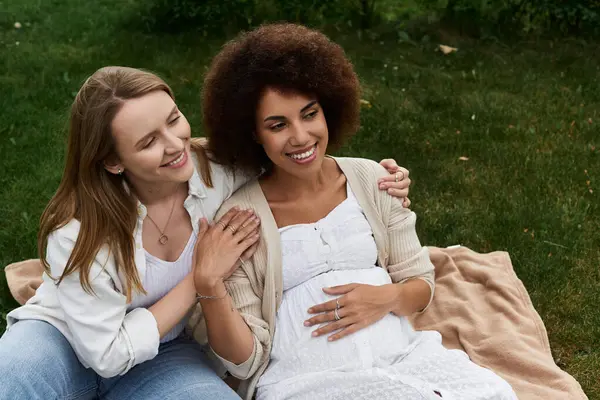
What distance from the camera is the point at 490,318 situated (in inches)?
152

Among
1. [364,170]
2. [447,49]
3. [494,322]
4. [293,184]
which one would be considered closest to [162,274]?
[293,184]

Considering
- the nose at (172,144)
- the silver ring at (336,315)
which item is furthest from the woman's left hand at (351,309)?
the nose at (172,144)

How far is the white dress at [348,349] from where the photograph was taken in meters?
2.68

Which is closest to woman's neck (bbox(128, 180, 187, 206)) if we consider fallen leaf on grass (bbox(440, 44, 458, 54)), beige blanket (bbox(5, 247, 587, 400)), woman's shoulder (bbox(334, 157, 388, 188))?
woman's shoulder (bbox(334, 157, 388, 188))

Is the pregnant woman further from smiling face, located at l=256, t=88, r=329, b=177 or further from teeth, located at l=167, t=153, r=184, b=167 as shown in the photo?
teeth, located at l=167, t=153, r=184, b=167

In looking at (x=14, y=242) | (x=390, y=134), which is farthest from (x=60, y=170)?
Result: (x=390, y=134)

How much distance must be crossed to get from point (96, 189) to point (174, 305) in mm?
563

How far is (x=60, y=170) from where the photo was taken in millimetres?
5418

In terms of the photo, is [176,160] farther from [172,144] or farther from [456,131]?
[456,131]

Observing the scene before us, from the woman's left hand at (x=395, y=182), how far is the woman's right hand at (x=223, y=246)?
62 cm

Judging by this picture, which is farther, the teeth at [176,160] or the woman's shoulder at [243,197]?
the woman's shoulder at [243,197]

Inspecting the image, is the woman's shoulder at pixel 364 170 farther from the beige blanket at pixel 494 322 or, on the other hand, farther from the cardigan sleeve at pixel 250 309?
the beige blanket at pixel 494 322

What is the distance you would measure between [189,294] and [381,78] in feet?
14.7

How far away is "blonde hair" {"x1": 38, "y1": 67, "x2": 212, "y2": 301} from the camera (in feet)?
8.79
